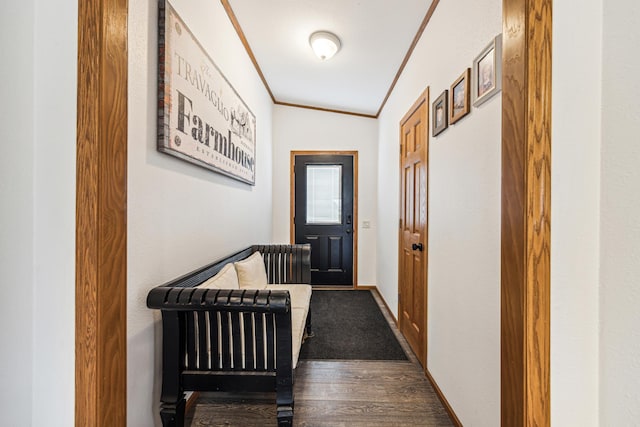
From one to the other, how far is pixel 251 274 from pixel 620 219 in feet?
6.29

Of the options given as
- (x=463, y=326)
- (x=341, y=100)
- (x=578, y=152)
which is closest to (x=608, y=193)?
(x=578, y=152)

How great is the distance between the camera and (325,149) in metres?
4.36

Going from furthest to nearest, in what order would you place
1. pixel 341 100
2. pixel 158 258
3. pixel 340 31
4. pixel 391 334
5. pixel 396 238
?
pixel 341 100 < pixel 396 238 < pixel 391 334 < pixel 340 31 < pixel 158 258

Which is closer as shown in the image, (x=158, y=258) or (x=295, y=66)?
(x=158, y=258)

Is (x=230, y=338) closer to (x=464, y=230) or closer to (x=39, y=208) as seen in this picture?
(x=39, y=208)

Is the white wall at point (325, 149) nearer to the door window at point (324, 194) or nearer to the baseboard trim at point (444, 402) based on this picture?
the door window at point (324, 194)

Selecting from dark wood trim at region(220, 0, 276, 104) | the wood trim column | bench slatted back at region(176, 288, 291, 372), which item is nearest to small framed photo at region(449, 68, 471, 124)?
the wood trim column

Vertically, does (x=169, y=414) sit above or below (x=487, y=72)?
below

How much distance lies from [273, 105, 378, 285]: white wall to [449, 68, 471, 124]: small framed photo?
266 centimetres

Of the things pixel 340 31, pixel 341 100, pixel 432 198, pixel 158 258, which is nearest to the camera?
pixel 158 258

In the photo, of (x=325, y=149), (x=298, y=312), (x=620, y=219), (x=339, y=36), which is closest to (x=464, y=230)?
(x=620, y=219)

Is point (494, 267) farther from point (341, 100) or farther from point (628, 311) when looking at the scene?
point (341, 100)

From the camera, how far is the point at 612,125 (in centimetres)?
69

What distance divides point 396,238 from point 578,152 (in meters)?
2.44
